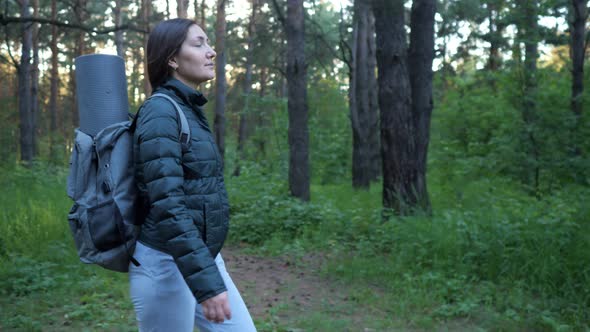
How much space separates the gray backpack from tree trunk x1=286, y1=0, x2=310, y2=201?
955cm

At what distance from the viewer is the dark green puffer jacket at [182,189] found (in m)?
2.05

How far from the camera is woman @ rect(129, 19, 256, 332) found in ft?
6.77

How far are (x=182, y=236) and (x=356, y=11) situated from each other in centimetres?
1280

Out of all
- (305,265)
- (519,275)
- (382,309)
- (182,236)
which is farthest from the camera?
(305,265)

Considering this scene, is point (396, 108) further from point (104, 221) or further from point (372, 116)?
point (372, 116)

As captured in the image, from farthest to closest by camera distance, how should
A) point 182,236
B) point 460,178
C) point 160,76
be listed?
1. point 460,178
2. point 160,76
3. point 182,236

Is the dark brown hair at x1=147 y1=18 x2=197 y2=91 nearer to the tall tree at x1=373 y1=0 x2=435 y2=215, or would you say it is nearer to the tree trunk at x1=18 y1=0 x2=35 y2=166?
the tall tree at x1=373 y1=0 x2=435 y2=215

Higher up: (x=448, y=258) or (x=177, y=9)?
(x=177, y=9)

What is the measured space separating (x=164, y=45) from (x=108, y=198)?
69cm

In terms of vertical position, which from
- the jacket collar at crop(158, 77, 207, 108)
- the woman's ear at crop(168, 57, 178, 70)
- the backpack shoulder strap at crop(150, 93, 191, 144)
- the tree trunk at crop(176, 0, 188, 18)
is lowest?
the backpack shoulder strap at crop(150, 93, 191, 144)

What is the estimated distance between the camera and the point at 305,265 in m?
7.75

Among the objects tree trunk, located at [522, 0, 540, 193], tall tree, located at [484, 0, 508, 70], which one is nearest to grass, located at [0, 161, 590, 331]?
tree trunk, located at [522, 0, 540, 193]

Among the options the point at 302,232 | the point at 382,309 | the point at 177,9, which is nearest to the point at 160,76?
the point at 382,309

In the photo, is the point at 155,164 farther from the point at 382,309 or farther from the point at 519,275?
the point at 519,275
